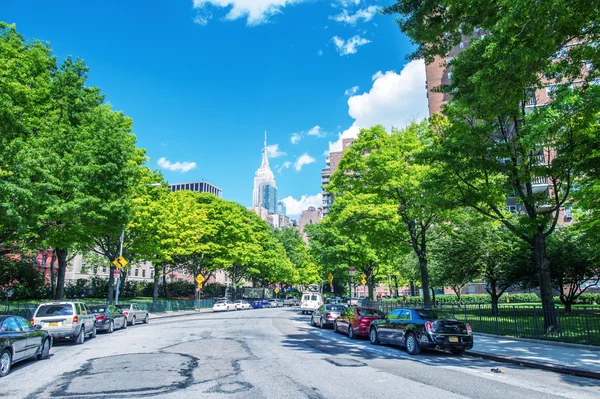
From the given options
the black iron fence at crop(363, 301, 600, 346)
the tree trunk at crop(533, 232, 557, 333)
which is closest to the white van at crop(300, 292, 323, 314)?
the black iron fence at crop(363, 301, 600, 346)

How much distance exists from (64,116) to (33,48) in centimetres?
424

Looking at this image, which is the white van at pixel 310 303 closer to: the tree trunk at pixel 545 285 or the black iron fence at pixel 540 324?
the black iron fence at pixel 540 324

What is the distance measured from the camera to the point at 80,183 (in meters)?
20.1

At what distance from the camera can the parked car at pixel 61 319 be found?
1521 centimetres

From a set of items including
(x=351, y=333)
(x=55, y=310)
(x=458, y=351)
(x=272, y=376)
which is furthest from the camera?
(x=351, y=333)

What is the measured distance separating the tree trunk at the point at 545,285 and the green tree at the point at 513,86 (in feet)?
0.13

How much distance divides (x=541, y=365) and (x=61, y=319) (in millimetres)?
16173

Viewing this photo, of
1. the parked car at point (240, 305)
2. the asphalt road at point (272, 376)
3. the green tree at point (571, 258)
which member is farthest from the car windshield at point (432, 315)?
the parked car at point (240, 305)

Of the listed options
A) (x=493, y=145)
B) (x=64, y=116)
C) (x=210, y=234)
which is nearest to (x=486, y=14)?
(x=493, y=145)

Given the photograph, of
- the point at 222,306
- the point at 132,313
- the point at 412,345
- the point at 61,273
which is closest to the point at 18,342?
the point at 412,345

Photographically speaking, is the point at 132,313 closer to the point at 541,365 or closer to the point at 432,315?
the point at 432,315

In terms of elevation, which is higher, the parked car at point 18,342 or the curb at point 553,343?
the parked car at point 18,342

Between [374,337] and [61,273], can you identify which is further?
[61,273]

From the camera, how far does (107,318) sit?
817 inches
